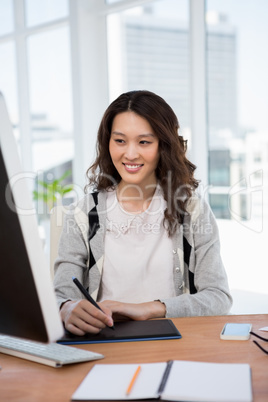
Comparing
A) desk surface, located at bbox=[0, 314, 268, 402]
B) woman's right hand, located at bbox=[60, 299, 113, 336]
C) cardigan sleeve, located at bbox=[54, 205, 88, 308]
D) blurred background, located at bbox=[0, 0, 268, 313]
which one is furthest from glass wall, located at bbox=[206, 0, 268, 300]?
woman's right hand, located at bbox=[60, 299, 113, 336]

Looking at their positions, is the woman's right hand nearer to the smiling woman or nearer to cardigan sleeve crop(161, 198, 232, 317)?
cardigan sleeve crop(161, 198, 232, 317)

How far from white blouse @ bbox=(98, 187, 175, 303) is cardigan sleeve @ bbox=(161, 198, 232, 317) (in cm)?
9

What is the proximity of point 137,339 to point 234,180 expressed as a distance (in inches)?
104

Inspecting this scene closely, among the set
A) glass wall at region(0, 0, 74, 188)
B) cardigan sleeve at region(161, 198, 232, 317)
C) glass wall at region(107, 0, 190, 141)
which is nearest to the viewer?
cardigan sleeve at region(161, 198, 232, 317)

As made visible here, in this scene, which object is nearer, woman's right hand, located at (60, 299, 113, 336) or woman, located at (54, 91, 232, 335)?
woman's right hand, located at (60, 299, 113, 336)

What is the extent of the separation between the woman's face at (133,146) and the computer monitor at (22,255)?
1.04 metres

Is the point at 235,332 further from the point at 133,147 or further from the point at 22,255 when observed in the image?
the point at 133,147

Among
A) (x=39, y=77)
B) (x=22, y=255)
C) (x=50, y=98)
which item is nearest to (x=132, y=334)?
(x=22, y=255)

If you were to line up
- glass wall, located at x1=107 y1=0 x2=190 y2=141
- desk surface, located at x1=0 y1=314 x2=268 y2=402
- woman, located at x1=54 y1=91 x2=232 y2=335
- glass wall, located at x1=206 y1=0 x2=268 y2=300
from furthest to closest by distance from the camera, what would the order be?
glass wall, located at x1=107 y1=0 x2=190 y2=141
glass wall, located at x1=206 y1=0 x2=268 y2=300
woman, located at x1=54 y1=91 x2=232 y2=335
desk surface, located at x1=0 y1=314 x2=268 y2=402

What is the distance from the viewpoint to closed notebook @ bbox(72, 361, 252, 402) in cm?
81

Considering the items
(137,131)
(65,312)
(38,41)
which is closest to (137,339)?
(65,312)

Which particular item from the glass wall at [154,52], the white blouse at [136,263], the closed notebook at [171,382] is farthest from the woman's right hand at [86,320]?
the glass wall at [154,52]

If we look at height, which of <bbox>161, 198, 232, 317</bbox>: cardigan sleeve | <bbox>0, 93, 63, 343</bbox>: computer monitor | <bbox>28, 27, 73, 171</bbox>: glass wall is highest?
<bbox>28, 27, 73, 171</bbox>: glass wall

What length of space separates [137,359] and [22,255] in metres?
0.38
